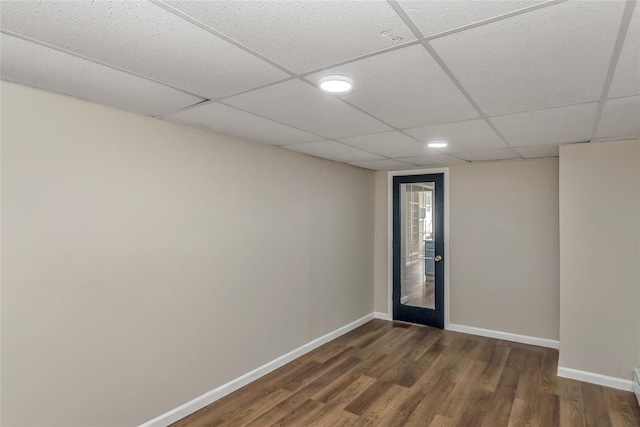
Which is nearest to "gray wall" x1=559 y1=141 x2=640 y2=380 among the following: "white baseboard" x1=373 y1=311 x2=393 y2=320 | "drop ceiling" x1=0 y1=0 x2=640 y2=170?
"drop ceiling" x1=0 y1=0 x2=640 y2=170

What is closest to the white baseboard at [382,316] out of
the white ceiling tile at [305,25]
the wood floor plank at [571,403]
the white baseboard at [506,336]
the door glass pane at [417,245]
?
the door glass pane at [417,245]

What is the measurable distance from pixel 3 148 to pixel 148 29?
1.27 metres

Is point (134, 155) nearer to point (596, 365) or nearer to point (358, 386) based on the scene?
point (358, 386)

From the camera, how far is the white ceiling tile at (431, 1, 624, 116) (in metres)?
1.28

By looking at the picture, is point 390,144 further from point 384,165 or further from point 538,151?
point 538,151

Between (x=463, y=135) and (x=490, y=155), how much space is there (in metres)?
1.30

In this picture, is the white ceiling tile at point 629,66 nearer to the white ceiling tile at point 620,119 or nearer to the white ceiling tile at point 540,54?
the white ceiling tile at point 540,54

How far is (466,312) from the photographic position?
494 centimetres

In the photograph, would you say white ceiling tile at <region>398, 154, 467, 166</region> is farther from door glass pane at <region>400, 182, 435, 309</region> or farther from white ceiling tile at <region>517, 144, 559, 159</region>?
white ceiling tile at <region>517, 144, 559, 159</region>

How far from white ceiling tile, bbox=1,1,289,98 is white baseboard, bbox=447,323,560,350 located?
4.48 meters

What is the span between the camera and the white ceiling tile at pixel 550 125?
2404 millimetres

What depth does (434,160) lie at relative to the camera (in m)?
4.54

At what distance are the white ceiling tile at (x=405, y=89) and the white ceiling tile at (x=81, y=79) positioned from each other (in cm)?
98

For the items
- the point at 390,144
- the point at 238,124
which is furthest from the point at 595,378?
the point at 238,124
